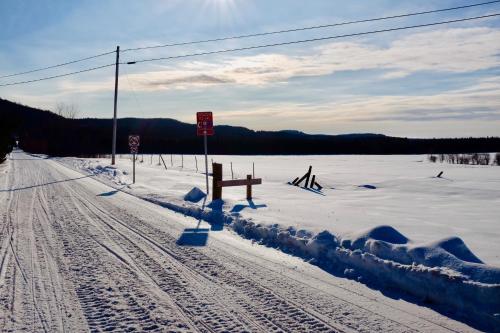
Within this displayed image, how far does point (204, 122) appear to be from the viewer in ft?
54.3

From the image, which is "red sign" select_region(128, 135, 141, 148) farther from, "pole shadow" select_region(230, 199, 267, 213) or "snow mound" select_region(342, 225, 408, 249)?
"snow mound" select_region(342, 225, 408, 249)

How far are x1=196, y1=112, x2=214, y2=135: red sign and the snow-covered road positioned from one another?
6872 millimetres

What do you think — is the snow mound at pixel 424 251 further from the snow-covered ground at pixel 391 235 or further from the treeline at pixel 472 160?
the treeline at pixel 472 160

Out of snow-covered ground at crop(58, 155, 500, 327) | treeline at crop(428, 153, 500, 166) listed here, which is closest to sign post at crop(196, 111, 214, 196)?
snow-covered ground at crop(58, 155, 500, 327)

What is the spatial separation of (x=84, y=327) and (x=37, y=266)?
9.13 feet

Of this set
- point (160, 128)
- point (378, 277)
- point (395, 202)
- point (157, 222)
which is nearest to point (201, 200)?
point (157, 222)

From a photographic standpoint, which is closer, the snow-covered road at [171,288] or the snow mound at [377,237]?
the snow-covered road at [171,288]

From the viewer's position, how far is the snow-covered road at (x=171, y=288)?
190 inches

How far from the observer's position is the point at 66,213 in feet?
40.0

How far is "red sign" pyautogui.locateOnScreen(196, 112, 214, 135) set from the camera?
16.5m

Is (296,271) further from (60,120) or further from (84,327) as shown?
(60,120)

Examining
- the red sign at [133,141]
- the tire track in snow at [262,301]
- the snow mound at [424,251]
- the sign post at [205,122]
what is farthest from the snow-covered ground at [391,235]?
the red sign at [133,141]

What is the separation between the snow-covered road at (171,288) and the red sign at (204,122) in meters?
6.87

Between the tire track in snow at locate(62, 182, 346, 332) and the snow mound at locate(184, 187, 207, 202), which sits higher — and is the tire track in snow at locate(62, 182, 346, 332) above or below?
below
